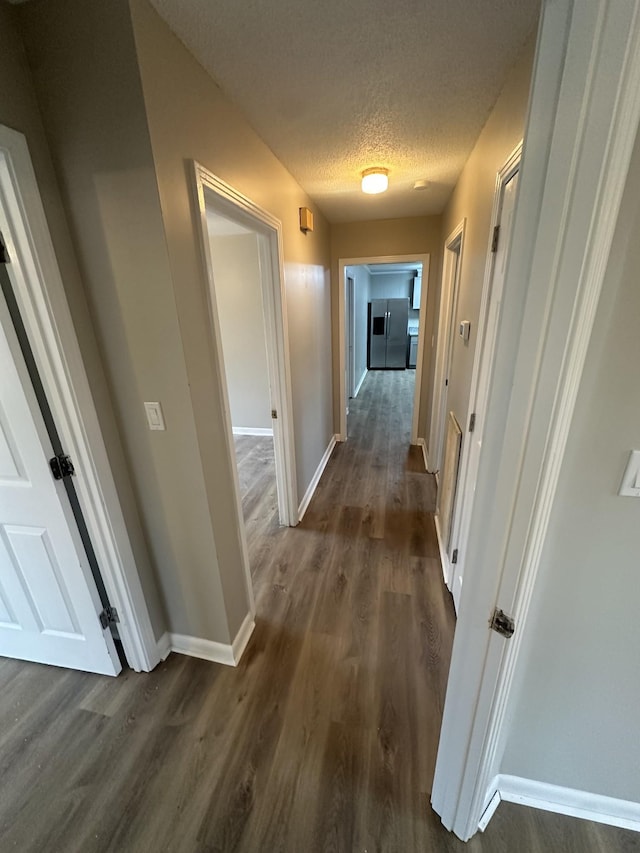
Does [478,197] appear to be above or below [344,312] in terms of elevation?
above

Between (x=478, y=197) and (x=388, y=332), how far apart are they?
657 centimetres

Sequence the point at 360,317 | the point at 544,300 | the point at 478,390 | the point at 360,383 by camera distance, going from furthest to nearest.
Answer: the point at 360,383 < the point at 360,317 < the point at 478,390 < the point at 544,300

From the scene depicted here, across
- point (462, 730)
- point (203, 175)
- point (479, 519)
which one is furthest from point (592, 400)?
point (203, 175)

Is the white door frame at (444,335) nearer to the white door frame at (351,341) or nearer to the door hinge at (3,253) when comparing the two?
the door hinge at (3,253)

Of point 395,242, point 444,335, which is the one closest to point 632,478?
point 444,335

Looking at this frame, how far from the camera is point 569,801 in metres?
1.08

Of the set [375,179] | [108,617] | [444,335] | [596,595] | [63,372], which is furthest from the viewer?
[444,335]

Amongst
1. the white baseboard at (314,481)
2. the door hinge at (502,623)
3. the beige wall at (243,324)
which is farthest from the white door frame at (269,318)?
the beige wall at (243,324)

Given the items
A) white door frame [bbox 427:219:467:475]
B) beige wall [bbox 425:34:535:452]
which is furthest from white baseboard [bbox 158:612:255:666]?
white door frame [bbox 427:219:467:475]

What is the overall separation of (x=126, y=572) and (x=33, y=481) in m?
0.49

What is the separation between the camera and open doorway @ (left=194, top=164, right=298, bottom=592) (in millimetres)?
1429

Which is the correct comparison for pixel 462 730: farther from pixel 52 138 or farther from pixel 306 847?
pixel 52 138

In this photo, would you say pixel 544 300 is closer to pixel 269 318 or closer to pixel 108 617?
pixel 269 318

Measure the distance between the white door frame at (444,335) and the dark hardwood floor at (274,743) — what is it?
4.66 ft
